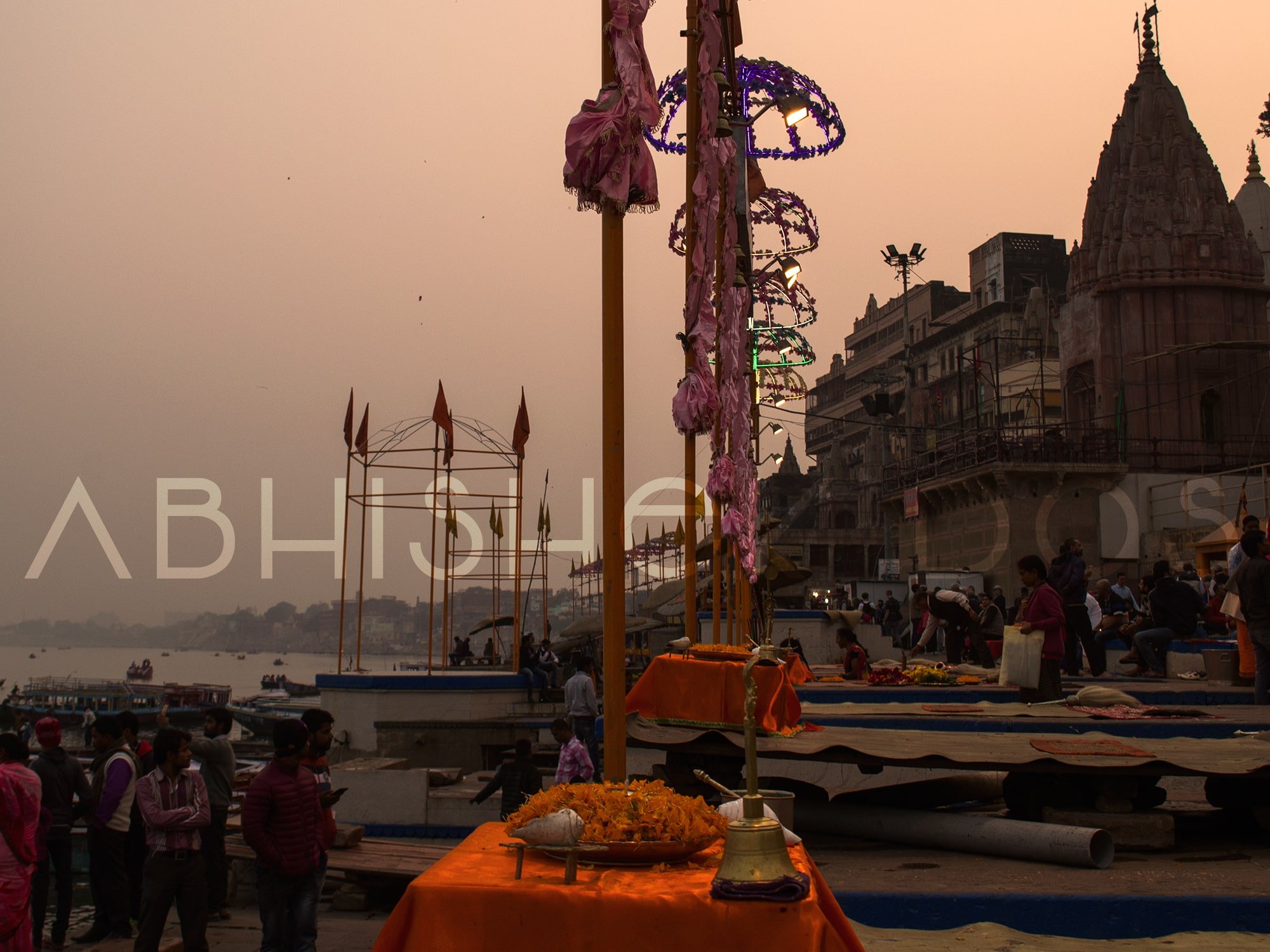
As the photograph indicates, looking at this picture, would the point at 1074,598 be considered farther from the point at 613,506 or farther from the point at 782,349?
the point at 782,349

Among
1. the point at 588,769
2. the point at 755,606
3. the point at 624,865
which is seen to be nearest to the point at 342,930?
the point at 588,769

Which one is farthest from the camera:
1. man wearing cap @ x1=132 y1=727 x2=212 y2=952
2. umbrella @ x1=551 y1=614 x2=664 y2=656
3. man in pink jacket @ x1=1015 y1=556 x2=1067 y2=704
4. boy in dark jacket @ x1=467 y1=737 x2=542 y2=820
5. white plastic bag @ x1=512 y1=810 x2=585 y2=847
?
umbrella @ x1=551 y1=614 x2=664 y2=656

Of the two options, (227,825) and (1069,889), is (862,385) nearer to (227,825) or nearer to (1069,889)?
(227,825)

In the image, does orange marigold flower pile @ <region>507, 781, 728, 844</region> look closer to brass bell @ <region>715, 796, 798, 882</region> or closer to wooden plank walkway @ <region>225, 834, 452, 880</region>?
brass bell @ <region>715, 796, 798, 882</region>

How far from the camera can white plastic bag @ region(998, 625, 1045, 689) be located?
12.2 meters

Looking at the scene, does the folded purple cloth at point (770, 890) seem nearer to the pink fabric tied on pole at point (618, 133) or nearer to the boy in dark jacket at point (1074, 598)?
the pink fabric tied on pole at point (618, 133)

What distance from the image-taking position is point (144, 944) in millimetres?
7695

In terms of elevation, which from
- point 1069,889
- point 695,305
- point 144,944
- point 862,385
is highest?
point 862,385

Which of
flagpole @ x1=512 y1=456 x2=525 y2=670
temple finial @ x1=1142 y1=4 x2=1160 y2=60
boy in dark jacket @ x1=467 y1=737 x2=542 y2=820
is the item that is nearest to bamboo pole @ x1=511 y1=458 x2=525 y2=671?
flagpole @ x1=512 y1=456 x2=525 y2=670

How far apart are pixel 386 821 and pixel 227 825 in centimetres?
190

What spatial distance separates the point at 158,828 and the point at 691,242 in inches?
227

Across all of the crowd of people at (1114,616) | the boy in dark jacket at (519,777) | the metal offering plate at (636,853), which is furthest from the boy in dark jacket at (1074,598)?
the metal offering plate at (636,853)

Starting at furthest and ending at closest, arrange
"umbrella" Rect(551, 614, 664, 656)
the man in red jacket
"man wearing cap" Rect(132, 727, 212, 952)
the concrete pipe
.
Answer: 1. "umbrella" Rect(551, 614, 664, 656)
2. "man wearing cap" Rect(132, 727, 212, 952)
3. the concrete pipe
4. the man in red jacket

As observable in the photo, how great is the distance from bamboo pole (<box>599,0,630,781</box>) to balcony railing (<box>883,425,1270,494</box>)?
31983 millimetres
